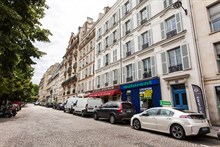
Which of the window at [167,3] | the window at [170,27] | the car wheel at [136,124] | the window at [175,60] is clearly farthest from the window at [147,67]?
the car wheel at [136,124]

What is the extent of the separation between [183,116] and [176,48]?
7995mm

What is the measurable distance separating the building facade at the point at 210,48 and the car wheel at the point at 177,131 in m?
4.93

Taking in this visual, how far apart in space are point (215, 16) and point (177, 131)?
914 cm

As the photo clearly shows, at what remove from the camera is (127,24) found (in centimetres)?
2119

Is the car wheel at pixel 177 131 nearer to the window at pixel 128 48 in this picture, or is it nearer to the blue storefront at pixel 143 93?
the blue storefront at pixel 143 93

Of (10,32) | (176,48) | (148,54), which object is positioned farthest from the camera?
(148,54)

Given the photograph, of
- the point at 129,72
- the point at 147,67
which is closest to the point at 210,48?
the point at 147,67

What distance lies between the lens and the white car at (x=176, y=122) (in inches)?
284

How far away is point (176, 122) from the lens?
302 inches

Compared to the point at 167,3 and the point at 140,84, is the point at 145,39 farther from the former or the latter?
the point at 140,84

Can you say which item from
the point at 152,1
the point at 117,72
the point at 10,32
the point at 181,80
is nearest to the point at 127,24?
the point at 152,1

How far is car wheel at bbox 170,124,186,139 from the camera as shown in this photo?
738 centimetres

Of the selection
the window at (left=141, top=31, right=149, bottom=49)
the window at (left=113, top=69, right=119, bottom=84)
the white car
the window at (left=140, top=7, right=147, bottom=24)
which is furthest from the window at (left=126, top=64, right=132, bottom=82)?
the white car

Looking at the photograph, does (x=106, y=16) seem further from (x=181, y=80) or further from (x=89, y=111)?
(x=181, y=80)
